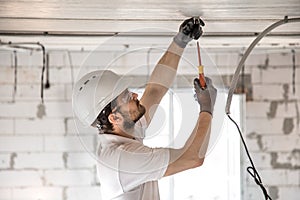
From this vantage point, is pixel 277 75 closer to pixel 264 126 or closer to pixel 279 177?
pixel 264 126

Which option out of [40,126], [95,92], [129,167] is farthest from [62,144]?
[95,92]

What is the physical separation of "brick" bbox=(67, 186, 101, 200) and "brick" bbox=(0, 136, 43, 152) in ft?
1.28

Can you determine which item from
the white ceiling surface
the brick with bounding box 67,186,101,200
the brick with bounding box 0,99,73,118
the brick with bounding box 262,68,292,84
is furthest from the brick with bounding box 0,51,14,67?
the brick with bounding box 262,68,292,84

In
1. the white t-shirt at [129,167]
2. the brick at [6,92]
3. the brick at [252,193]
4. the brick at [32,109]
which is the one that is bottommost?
A: the white t-shirt at [129,167]

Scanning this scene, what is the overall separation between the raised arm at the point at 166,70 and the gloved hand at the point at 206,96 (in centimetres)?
24

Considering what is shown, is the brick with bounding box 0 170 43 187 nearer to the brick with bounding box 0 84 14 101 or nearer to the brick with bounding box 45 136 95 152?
the brick with bounding box 45 136 95 152

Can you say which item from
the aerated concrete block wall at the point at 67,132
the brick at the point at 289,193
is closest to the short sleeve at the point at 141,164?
the aerated concrete block wall at the point at 67,132

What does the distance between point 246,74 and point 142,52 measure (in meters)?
0.80

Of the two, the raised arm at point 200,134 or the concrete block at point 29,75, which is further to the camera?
the concrete block at point 29,75

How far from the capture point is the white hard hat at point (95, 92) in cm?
220

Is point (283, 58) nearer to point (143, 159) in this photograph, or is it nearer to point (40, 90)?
point (40, 90)

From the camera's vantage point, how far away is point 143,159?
2.31 m

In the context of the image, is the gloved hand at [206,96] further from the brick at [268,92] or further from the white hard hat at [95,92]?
the brick at [268,92]

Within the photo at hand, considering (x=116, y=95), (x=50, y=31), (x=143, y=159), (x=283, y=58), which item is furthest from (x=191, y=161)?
(x=283, y=58)
